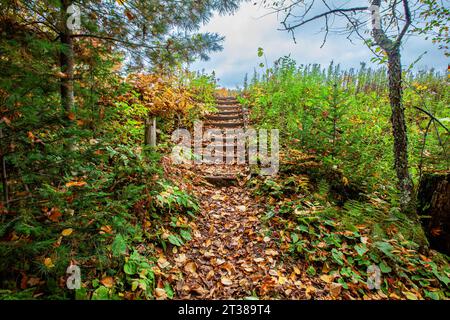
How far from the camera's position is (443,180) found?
3.85 meters

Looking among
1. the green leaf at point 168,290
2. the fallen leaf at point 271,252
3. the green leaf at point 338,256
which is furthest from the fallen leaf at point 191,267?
the green leaf at point 338,256

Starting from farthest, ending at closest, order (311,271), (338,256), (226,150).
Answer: (226,150), (338,256), (311,271)

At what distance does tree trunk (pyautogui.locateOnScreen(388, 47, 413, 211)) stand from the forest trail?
2.54 metres

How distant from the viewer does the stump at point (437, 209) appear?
12.4 feet

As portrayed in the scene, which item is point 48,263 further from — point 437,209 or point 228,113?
point 228,113

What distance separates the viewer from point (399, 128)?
3.96 metres

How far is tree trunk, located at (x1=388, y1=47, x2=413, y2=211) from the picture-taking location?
384 centimetres

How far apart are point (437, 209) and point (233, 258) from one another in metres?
3.73

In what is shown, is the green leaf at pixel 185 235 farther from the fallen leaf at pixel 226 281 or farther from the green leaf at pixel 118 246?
the green leaf at pixel 118 246

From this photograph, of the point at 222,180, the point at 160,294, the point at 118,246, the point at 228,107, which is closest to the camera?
the point at 118,246

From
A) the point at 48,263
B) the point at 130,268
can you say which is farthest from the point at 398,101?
the point at 48,263

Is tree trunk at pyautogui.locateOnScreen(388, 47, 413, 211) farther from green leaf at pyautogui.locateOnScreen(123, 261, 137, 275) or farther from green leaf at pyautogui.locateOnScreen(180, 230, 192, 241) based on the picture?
green leaf at pyautogui.locateOnScreen(123, 261, 137, 275)

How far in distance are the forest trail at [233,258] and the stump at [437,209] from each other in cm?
269
